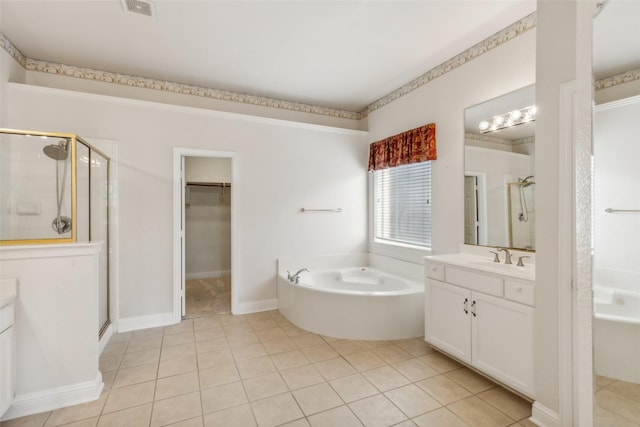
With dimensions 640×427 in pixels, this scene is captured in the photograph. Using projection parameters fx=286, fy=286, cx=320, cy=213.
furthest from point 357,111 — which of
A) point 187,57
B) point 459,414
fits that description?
point 459,414

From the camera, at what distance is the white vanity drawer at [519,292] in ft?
6.00

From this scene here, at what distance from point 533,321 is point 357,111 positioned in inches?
150

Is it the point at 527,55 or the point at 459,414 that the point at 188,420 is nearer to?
the point at 459,414

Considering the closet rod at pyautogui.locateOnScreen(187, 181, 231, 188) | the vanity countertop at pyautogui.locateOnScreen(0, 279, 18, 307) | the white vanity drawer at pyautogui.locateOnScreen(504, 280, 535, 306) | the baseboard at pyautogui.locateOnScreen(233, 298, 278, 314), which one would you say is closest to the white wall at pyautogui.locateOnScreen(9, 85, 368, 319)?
the baseboard at pyautogui.locateOnScreen(233, 298, 278, 314)

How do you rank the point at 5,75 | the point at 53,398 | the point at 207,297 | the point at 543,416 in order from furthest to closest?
the point at 207,297, the point at 5,75, the point at 53,398, the point at 543,416

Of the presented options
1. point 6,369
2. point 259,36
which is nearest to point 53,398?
point 6,369

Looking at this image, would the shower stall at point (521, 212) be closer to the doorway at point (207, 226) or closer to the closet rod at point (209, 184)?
the doorway at point (207, 226)

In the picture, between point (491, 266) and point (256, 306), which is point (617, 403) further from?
point (256, 306)

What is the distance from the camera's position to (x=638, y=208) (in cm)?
51

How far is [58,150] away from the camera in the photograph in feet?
6.78

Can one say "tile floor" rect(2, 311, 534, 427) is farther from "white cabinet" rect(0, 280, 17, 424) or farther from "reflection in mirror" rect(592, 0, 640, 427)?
"reflection in mirror" rect(592, 0, 640, 427)

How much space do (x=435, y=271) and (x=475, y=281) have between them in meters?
0.41

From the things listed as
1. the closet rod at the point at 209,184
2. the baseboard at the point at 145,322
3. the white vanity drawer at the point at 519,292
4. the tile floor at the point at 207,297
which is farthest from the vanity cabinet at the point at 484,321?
the closet rod at the point at 209,184

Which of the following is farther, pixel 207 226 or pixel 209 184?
pixel 207 226
